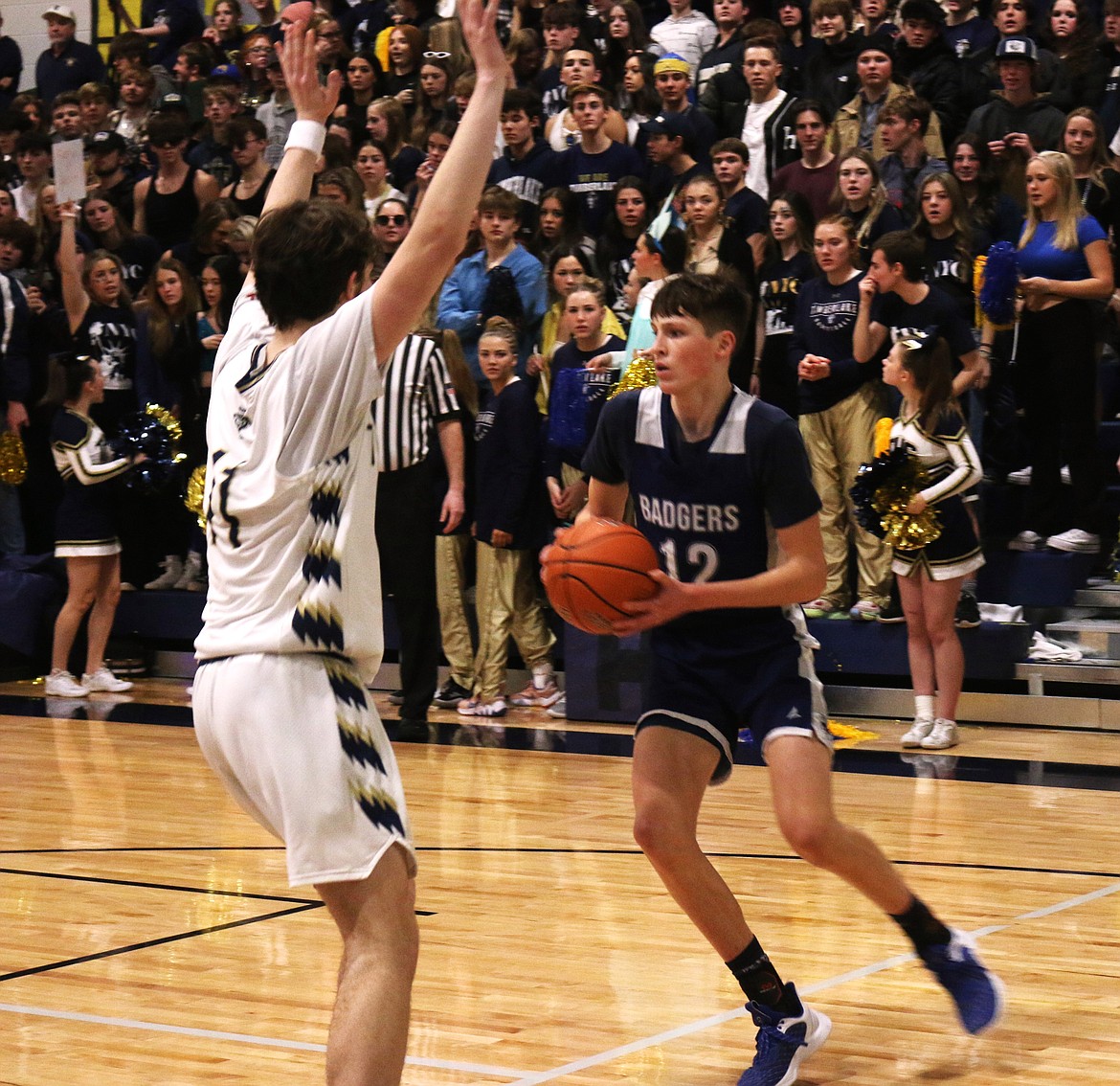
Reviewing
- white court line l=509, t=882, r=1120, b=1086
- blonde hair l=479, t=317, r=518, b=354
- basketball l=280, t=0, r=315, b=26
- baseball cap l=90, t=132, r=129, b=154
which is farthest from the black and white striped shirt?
baseball cap l=90, t=132, r=129, b=154

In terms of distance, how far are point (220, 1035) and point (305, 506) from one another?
1.79 meters

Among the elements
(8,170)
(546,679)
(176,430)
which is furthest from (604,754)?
(8,170)

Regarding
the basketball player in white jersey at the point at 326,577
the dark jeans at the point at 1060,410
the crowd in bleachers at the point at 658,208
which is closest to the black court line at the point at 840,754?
the crowd in bleachers at the point at 658,208

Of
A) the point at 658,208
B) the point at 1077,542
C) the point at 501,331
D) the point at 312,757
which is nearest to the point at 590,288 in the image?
the point at 501,331

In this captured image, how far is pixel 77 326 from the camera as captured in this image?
1165cm

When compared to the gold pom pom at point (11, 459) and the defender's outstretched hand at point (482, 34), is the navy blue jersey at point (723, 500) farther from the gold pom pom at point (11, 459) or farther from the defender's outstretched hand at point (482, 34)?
the gold pom pom at point (11, 459)

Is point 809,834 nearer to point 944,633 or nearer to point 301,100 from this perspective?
point 301,100

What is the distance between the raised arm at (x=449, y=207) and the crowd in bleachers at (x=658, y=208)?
565 cm

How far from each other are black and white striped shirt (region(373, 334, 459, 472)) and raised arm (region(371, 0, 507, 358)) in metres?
5.92

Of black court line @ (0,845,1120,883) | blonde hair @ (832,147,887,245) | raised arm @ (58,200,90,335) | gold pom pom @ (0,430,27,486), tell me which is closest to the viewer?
black court line @ (0,845,1120,883)

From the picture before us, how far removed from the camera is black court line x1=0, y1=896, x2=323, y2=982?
480 centimetres

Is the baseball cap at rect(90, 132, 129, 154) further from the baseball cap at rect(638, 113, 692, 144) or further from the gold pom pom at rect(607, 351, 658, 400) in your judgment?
the gold pom pom at rect(607, 351, 658, 400)

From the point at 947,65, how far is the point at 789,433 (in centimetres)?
778

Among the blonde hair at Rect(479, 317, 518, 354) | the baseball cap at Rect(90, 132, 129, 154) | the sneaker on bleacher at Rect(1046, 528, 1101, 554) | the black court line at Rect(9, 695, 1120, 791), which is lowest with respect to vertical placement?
the black court line at Rect(9, 695, 1120, 791)
